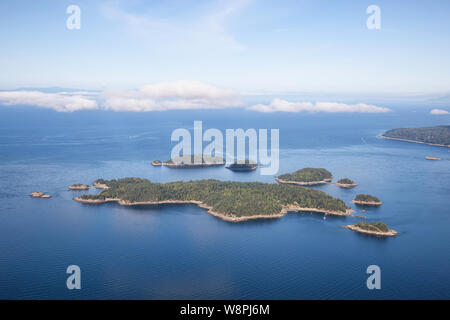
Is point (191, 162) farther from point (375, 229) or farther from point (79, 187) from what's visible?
point (375, 229)

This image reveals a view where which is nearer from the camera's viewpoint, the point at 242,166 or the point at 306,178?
the point at 306,178

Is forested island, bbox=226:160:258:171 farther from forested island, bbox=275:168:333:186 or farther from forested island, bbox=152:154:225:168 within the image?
forested island, bbox=275:168:333:186

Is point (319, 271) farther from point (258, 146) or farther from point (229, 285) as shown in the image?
point (258, 146)

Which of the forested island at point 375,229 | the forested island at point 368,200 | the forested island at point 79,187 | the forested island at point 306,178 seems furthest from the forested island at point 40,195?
the forested island at point 368,200

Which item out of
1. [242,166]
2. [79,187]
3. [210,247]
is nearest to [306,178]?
[242,166]

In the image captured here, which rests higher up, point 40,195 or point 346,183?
point 346,183

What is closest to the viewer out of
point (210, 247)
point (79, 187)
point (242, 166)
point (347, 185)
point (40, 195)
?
point (210, 247)

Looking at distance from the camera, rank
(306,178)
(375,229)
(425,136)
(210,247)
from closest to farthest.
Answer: (210,247) < (375,229) < (306,178) < (425,136)

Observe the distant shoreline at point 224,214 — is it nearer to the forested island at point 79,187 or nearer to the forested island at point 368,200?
the forested island at point 368,200
